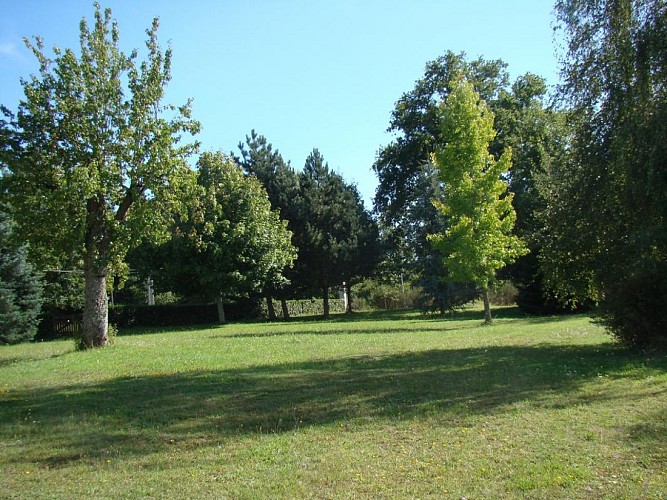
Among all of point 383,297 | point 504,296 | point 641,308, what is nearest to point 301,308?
point 383,297

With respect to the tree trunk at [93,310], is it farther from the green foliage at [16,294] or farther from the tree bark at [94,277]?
the green foliage at [16,294]

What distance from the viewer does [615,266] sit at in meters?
13.2

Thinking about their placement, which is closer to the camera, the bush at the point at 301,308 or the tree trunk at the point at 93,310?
the tree trunk at the point at 93,310

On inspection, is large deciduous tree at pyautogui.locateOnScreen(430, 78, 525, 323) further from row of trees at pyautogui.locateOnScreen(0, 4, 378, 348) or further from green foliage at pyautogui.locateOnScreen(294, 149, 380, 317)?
green foliage at pyautogui.locateOnScreen(294, 149, 380, 317)

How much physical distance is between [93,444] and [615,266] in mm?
11488

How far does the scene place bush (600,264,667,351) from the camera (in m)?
13.0

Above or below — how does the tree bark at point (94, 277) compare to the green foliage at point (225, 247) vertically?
below

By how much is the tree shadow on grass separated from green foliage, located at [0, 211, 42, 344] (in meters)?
21.6

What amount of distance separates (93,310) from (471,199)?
55.5ft

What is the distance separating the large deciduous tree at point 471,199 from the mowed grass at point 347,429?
465 inches

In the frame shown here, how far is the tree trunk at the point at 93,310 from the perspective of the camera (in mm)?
20594

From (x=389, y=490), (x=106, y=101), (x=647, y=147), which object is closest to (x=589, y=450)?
(x=389, y=490)

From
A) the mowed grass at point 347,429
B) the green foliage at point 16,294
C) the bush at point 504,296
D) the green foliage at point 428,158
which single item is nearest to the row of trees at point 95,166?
the mowed grass at point 347,429

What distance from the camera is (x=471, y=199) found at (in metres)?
26.4
